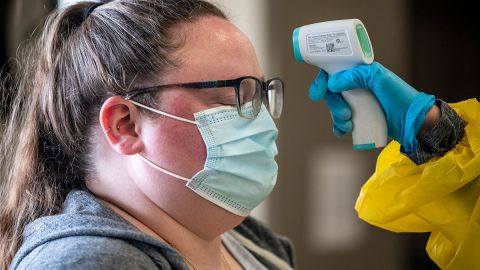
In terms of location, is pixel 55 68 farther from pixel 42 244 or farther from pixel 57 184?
pixel 42 244

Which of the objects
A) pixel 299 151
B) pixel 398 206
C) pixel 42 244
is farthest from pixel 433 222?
pixel 299 151

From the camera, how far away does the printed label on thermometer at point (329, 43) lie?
48.4 inches

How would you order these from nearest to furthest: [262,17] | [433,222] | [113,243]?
[113,243] < [433,222] < [262,17]

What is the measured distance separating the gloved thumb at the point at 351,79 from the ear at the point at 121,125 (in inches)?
16.3

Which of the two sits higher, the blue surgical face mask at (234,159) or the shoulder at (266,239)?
the blue surgical face mask at (234,159)

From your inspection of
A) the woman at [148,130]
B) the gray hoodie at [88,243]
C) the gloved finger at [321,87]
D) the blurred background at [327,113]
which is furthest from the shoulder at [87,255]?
the blurred background at [327,113]

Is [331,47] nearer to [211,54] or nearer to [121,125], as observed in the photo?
[211,54]

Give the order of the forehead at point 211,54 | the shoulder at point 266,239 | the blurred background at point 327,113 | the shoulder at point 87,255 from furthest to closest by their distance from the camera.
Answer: the blurred background at point 327,113, the shoulder at point 266,239, the forehead at point 211,54, the shoulder at point 87,255

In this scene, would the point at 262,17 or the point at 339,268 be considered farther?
the point at 339,268

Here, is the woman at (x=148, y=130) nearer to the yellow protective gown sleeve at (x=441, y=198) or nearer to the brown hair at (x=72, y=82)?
the brown hair at (x=72, y=82)

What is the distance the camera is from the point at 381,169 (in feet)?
4.63

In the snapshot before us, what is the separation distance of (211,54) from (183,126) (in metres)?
0.17

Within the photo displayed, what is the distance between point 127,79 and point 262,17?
1.79m

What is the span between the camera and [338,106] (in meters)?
1.32
